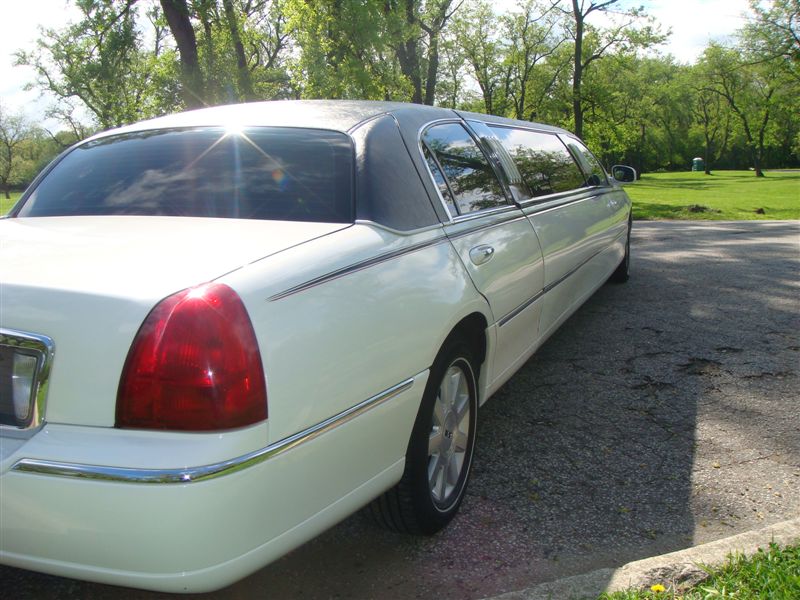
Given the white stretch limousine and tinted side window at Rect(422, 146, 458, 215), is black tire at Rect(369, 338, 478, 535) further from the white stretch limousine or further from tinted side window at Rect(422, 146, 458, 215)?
tinted side window at Rect(422, 146, 458, 215)

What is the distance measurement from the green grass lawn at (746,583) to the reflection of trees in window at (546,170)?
2273 mm

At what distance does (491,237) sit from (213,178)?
122cm

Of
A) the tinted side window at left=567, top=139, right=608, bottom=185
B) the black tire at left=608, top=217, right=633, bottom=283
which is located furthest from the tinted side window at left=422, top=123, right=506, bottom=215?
the black tire at left=608, top=217, right=633, bottom=283

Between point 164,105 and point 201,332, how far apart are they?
2126 centimetres

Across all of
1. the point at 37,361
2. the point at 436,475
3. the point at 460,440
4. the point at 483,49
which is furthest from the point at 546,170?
the point at 483,49

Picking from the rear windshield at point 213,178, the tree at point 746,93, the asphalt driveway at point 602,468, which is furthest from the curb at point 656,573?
the tree at point 746,93

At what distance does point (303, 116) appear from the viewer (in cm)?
299

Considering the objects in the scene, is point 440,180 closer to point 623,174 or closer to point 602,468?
point 602,468

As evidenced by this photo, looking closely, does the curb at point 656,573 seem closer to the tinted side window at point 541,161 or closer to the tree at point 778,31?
the tinted side window at point 541,161

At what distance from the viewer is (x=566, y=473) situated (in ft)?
10.5

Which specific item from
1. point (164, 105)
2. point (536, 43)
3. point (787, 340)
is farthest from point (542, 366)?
point (536, 43)

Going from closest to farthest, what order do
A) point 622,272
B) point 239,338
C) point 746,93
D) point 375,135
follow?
1. point 239,338
2. point 375,135
3. point 622,272
4. point 746,93

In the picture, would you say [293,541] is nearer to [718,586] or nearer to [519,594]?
[519,594]

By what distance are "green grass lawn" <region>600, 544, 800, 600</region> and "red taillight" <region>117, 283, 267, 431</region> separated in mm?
1326
